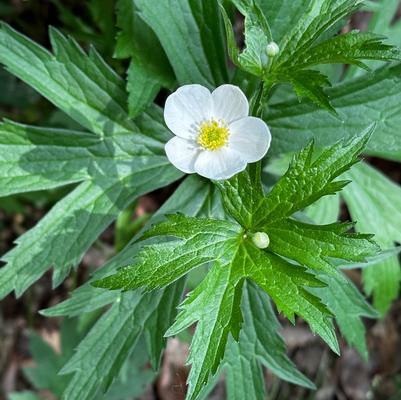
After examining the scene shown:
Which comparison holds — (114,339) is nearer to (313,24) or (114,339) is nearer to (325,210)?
(325,210)

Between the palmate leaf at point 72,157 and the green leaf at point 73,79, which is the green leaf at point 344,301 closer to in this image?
the palmate leaf at point 72,157

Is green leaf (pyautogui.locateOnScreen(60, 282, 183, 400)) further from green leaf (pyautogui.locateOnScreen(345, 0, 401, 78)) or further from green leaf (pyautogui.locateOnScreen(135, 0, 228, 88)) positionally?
green leaf (pyautogui.locateOnScreen(345, 0, 401, 78))

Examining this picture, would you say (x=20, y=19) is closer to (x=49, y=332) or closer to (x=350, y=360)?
(x=49, y=332)

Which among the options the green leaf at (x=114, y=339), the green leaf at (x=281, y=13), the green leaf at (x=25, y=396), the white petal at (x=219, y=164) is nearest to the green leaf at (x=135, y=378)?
the green leaf at (x=25, y=396)

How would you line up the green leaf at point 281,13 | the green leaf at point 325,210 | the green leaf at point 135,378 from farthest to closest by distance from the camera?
the green leaf at point 135,378 < the green leaf at point 325,210 < the green leaf at point 281,13

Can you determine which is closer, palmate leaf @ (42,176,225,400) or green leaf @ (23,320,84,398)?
palmate leaf @ (42,176,225,400)

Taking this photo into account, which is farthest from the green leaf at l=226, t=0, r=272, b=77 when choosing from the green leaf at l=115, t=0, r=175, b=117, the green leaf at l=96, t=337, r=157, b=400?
the green leaf at l=96, t=337, r=157, b=400

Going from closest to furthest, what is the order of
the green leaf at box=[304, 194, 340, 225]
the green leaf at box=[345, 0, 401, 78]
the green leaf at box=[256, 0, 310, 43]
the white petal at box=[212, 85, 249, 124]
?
the white petal at box=[212, 85, 249, 124] < the green leaf at box=[256, 0, 310, 43] < the green leaf at box=[304, 194, 340, 225] < the green leaf at box=[345, 0, 401, 78]

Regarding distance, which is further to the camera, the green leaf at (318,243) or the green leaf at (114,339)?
the green leaf at (114,339)

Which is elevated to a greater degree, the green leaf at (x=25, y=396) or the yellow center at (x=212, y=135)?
the yellow center at (x=212, y=135)
